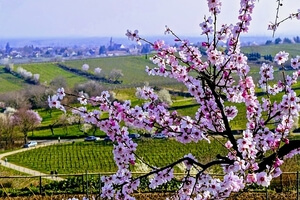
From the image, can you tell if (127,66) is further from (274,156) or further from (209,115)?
(274,156)

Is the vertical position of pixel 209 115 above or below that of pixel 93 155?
above

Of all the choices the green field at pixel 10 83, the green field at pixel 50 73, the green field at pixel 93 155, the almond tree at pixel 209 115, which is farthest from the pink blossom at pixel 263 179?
the green field at pixel 50 73

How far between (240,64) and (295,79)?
2.53 ft

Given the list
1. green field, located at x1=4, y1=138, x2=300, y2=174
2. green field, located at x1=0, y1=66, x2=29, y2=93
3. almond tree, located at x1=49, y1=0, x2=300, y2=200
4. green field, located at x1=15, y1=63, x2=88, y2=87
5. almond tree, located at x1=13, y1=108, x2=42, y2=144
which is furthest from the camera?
green field, located at x1=15, y1=63, x2=88, y2=87

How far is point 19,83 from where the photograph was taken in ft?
282

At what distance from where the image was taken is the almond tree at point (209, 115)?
4.00 meters

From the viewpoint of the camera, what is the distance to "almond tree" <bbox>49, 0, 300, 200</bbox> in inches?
158

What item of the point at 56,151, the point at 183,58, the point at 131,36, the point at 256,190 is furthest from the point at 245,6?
the point at 56,151

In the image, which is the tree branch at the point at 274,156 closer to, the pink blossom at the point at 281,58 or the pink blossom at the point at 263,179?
the pink blossom at the point at 263,179

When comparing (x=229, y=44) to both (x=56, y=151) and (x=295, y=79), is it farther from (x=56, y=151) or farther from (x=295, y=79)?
(x=56, y=151)

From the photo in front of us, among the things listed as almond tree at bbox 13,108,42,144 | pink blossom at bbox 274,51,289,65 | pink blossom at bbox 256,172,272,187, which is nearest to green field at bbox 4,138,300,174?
almond tree at bbox 13,108,42,144

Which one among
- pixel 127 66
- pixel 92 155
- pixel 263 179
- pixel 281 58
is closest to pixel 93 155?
pixel 92 155

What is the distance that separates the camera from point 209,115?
4473 millimetres

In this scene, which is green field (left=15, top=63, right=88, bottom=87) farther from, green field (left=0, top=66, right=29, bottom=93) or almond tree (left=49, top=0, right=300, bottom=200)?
almond tree (left=49, top=0, right=300, bottom=200)
